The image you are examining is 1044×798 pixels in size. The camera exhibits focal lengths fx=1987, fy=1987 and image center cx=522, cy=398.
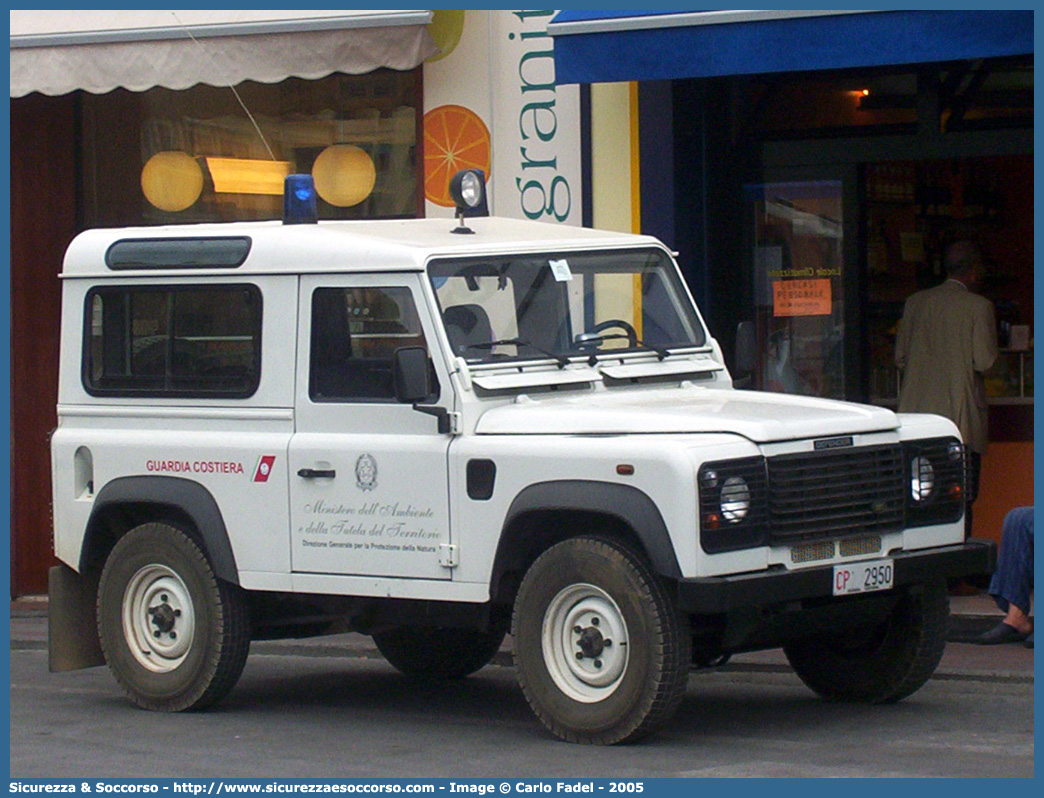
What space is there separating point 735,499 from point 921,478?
3.62 ft

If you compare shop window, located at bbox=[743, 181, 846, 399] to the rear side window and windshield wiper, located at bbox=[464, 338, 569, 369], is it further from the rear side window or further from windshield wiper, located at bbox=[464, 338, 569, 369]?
the rear side window

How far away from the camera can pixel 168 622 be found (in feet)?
29.3

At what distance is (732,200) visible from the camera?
12.5 metres

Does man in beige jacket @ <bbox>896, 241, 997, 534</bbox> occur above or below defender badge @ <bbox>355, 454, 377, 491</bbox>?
above

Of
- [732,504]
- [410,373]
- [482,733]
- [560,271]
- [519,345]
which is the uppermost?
[560,271]

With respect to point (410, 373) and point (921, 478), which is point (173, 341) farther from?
point (921, 478)

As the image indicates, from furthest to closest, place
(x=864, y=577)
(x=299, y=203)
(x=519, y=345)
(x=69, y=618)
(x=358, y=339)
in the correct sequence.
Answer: (x=69, y=618)
(x=299, y=203)
(x=358, y=339)
(x=519, y=345)
(x=864, y=577)

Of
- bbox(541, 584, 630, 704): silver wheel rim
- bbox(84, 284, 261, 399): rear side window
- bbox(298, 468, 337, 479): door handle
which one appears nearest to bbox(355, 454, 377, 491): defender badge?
bbox(298, 468, 337, 479): door handle

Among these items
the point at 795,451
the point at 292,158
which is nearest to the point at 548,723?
the point at 795,451

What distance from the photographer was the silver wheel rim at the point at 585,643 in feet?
24.6

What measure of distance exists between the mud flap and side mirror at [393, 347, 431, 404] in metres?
2.32

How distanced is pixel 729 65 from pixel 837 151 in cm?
204

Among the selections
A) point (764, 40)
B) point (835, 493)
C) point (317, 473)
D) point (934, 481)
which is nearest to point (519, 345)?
point (317, 473)

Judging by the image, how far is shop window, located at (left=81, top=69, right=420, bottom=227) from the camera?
42.2 feet
